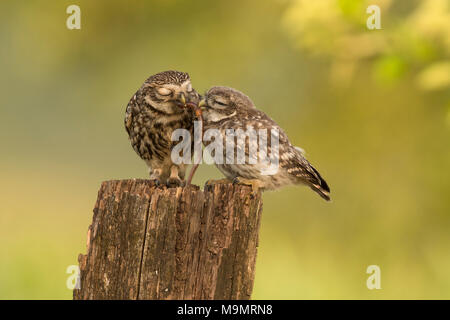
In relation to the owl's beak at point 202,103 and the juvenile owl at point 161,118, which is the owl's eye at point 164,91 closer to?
the juvenile owl at point 161,118

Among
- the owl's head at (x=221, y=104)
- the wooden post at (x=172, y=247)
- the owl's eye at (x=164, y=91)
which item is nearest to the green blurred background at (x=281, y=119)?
the owl's head at (x=221, y=104)

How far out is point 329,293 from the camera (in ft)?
25.1

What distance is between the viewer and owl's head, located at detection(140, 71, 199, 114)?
14.8ft

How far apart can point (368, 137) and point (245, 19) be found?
3566mm

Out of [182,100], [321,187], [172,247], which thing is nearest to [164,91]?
[182,100]

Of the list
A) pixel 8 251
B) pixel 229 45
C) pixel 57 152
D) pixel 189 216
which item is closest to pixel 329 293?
pixel 8 251

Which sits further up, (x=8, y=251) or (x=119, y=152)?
(x=119, y=152)

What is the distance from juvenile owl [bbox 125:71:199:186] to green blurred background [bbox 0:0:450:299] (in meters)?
1.97

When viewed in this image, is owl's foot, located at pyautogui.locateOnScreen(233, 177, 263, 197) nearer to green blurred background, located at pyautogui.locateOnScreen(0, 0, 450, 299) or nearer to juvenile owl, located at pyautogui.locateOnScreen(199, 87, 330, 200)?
juvenile owl, located at pyautogui.locateOnScreen(199, 87, 330, 200)

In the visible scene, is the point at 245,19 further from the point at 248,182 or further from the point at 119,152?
the point at 248,182

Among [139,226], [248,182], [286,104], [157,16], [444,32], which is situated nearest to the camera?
[139,226]

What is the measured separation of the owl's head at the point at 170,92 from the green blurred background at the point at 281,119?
Answer: 1.95 meters

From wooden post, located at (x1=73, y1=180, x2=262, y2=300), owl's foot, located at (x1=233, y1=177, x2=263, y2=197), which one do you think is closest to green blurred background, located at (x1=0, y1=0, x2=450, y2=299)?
owl's foot, located at (x1=233, y1=177, x2=263, y2=197)

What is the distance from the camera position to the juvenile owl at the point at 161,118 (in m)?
4.53
